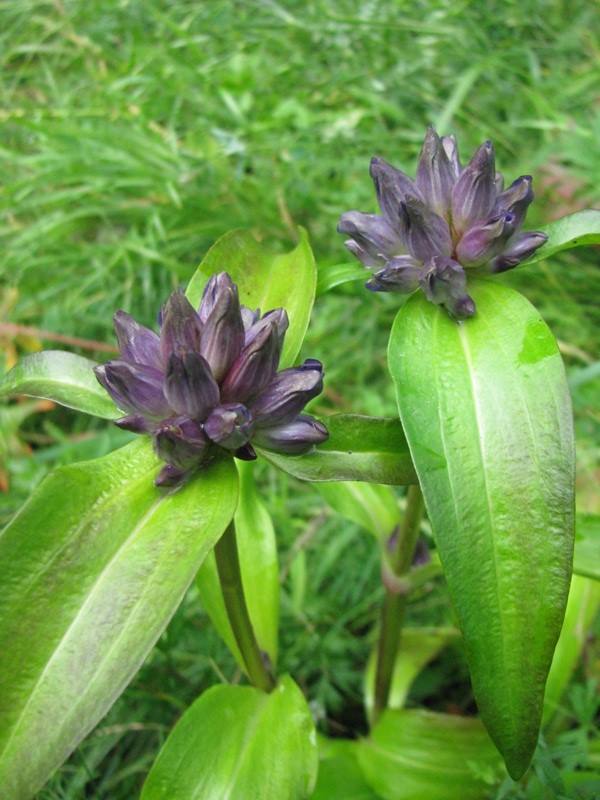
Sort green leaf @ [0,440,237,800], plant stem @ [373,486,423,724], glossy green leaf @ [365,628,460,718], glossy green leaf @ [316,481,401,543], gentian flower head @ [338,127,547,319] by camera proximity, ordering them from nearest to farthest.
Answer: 1. green leaf @ [0,440,237,800]
2. gentian flower head @ [338,127,547,319]
3. plant stem @ [373,486,423,724]
4. glossy green leaf @ [316,481,401,543]
5. glossy green leaf @ [365,628,460,718]

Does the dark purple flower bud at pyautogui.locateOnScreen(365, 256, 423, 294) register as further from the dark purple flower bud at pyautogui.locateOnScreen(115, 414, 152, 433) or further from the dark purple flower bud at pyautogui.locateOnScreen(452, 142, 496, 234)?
the dark purple flower bud at pyautogui.locateOnScreen(115, 414, 152, 433)

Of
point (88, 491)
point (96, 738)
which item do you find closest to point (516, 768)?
point (88, 491)

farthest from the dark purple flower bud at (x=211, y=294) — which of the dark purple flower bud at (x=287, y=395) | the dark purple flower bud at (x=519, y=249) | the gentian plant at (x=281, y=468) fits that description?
the dark purple flower bud at (x=519, y=249)

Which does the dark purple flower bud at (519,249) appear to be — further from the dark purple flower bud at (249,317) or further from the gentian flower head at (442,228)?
the dark purple flower bud at (249,317)

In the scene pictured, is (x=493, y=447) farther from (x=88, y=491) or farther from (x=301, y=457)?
(x=88, y=491)

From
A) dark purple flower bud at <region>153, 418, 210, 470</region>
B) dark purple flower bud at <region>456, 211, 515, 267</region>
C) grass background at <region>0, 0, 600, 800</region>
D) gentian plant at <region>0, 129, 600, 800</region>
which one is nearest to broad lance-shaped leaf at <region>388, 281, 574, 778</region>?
gentian plant at <region>0, 129, 600, 800</region>

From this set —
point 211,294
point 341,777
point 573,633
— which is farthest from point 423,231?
point 341,777
